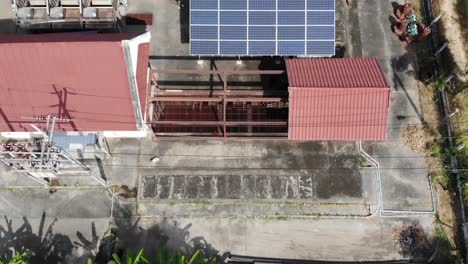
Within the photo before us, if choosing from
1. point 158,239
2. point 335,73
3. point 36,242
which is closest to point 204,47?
point 335,73

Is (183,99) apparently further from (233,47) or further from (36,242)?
(36,242)

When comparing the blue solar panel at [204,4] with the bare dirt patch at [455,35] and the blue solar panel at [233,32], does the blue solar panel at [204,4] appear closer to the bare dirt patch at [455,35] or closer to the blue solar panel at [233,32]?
the blue solar panel at [233,32]

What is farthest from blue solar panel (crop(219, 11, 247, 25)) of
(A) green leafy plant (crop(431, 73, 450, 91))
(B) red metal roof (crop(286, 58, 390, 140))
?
(A) green leafy plant (crop(431, 73, 450, 91))

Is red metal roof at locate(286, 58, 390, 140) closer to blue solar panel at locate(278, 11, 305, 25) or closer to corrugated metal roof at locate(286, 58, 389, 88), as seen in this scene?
corrugated metal roof at locate(286, 58, 389, 88)

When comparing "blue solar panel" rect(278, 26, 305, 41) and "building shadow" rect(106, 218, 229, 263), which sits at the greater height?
"blue solar panel" rect(278, 26, 305, 41)

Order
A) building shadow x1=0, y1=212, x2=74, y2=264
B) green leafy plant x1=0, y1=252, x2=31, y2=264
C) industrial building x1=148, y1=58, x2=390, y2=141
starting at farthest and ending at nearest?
building shadow x1=0, y1=212, x2=74, y2=264, industrial building x1=148, y1=58, x2=390, y2=141, green leafy plant x1=0, y1=252, x2=31, y2=264

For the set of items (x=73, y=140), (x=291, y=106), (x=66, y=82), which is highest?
(x=66, y=82)

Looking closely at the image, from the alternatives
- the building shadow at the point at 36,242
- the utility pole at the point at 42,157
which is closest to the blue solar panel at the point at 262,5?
the utility pole at the point at 42,157
